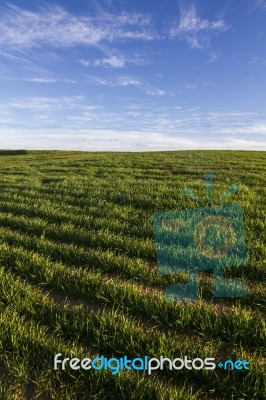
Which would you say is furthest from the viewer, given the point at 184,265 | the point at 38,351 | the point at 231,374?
the point at 184,265

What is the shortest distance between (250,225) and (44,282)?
5.18 metres

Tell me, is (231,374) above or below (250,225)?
below

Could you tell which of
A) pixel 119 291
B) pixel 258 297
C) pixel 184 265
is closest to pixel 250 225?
pixel 184 265

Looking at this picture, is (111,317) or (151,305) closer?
(111,317)

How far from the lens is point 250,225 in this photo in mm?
7891

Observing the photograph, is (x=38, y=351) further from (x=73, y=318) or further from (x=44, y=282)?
(x=44, y=282)

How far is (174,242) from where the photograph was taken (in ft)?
22.8

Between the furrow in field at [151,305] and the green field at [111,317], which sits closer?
the green field at [111,317]

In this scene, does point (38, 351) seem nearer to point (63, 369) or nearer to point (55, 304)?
point (63, 369)

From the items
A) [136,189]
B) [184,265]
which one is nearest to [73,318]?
[184,265]

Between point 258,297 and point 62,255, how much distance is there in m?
3.73

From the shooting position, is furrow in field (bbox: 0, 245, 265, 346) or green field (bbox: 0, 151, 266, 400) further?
furrow in field (bbox: 0, 245, 265, 346)

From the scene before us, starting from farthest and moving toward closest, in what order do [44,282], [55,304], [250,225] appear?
[250,225] < [44,282] < [55,304]

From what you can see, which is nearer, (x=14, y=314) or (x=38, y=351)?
(x=38, y=351)
